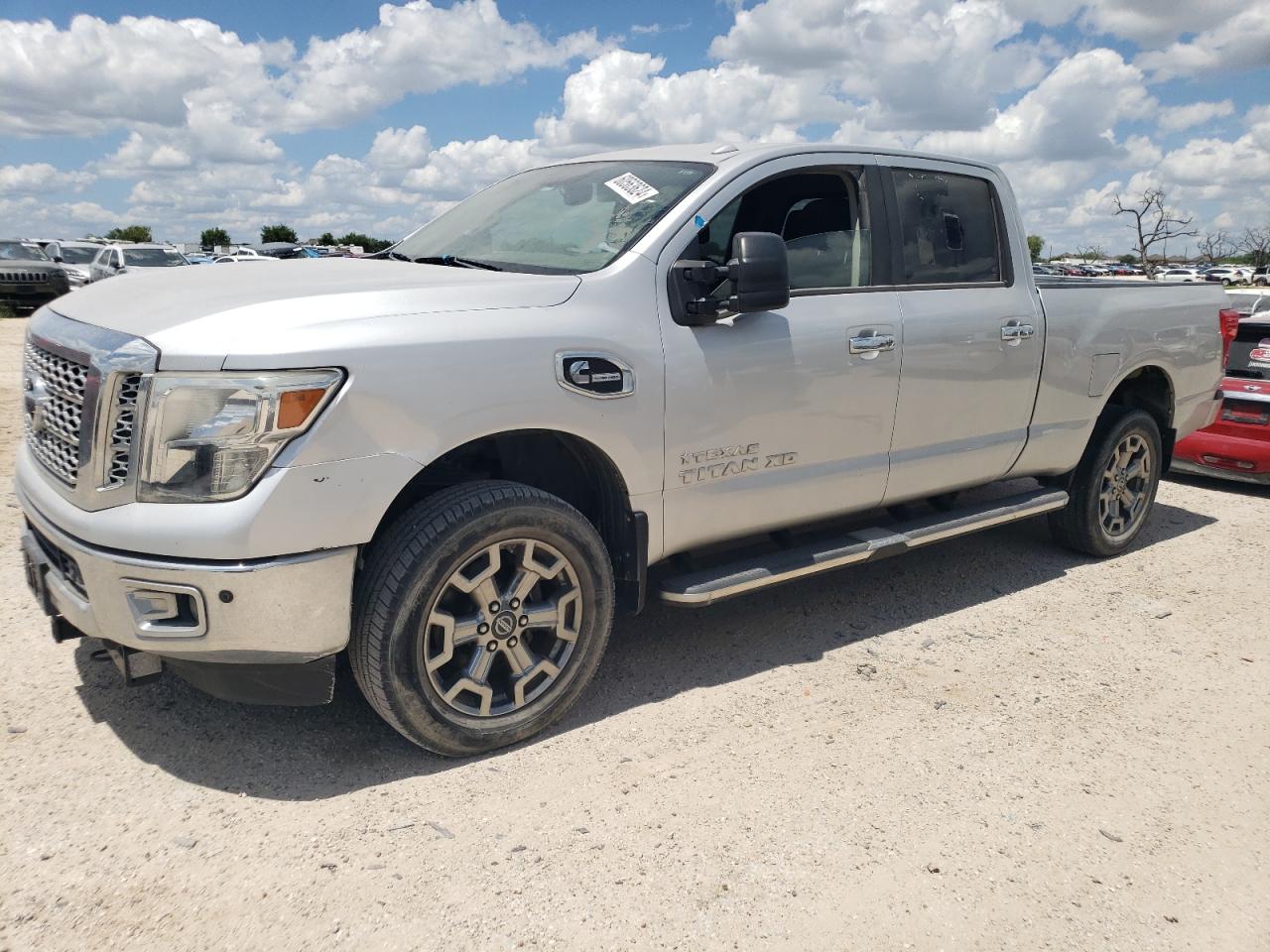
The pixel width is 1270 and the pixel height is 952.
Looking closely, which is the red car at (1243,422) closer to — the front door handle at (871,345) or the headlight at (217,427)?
the front door handle at (871,345)

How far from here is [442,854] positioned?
8.86 ft

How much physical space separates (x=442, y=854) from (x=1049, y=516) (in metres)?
4.04

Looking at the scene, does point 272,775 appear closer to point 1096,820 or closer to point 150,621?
point 150,621

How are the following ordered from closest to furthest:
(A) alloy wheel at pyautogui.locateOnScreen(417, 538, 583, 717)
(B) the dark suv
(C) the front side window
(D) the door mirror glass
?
1. (A) alloy wheel at pyautogui.locateOnScreen(417, 538, 583, 717)
2. (D) the door mirror glass
3. (C) the front side window
4. (B) the dark suv

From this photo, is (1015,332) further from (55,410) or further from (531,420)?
(55,410)

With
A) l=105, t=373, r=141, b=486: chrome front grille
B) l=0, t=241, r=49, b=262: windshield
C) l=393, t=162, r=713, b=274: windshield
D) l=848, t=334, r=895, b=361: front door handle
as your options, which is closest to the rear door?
l=848, t=334, r=895, b=361: front door handle

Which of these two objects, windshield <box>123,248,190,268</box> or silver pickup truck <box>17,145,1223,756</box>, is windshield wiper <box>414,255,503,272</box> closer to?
silver pickup truck <box>17,145,1223,756</box>

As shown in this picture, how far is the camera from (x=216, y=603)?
105 inches

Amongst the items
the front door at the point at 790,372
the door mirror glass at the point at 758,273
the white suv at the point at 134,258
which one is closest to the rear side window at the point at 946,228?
the front door at the point at 790,372

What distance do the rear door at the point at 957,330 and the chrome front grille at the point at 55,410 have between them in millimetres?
2983

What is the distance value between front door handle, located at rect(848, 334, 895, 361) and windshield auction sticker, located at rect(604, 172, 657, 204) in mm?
977

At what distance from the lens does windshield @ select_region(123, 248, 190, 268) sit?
861 inches

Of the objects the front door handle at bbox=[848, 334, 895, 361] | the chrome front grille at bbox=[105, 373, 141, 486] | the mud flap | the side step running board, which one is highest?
the front door handle at bbox=[848, 334, 895, 361]

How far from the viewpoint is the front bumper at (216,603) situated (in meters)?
2.66
